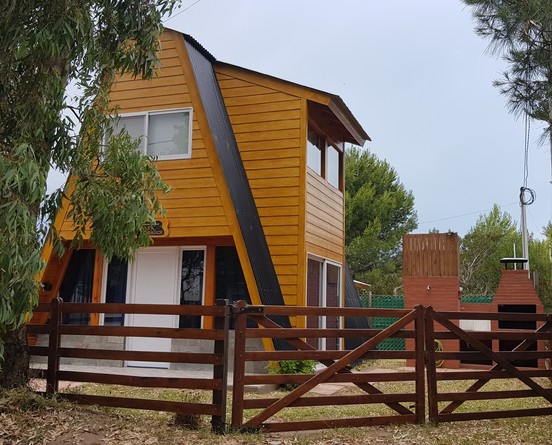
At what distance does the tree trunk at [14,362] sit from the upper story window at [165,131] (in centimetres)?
462

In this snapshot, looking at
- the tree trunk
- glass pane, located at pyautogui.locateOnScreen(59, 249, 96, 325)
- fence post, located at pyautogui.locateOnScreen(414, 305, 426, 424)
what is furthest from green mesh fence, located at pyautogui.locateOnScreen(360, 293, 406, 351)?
the tree trunk

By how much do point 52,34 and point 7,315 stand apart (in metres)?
2.36

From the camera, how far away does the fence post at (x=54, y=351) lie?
5777 mm

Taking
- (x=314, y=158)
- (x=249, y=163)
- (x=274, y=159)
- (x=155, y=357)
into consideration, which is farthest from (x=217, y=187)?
(x=155, y=357)

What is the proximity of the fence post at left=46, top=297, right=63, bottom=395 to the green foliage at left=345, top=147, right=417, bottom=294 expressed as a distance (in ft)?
86.7

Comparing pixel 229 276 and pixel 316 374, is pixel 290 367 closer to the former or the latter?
pixel 229 276

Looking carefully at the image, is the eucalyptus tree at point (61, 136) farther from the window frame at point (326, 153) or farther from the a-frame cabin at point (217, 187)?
the window frame at point (326, 153)

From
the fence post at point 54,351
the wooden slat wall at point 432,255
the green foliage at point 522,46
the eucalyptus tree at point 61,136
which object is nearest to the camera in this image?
the eucalyptus tree at point 61,136

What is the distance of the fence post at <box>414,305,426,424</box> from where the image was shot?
587 centimetres

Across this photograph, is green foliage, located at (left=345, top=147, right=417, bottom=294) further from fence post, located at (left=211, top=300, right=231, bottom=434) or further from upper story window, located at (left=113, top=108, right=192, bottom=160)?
fence post, located at (left=211, top=300, right=231, bottom=434)

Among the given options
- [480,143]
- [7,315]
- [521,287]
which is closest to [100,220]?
[7,315]

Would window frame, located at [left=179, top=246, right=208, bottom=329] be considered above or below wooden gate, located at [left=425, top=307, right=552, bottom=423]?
above

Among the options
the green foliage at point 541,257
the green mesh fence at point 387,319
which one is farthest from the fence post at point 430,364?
the green foliage at point 541,257

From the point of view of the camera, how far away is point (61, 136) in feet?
18.0
